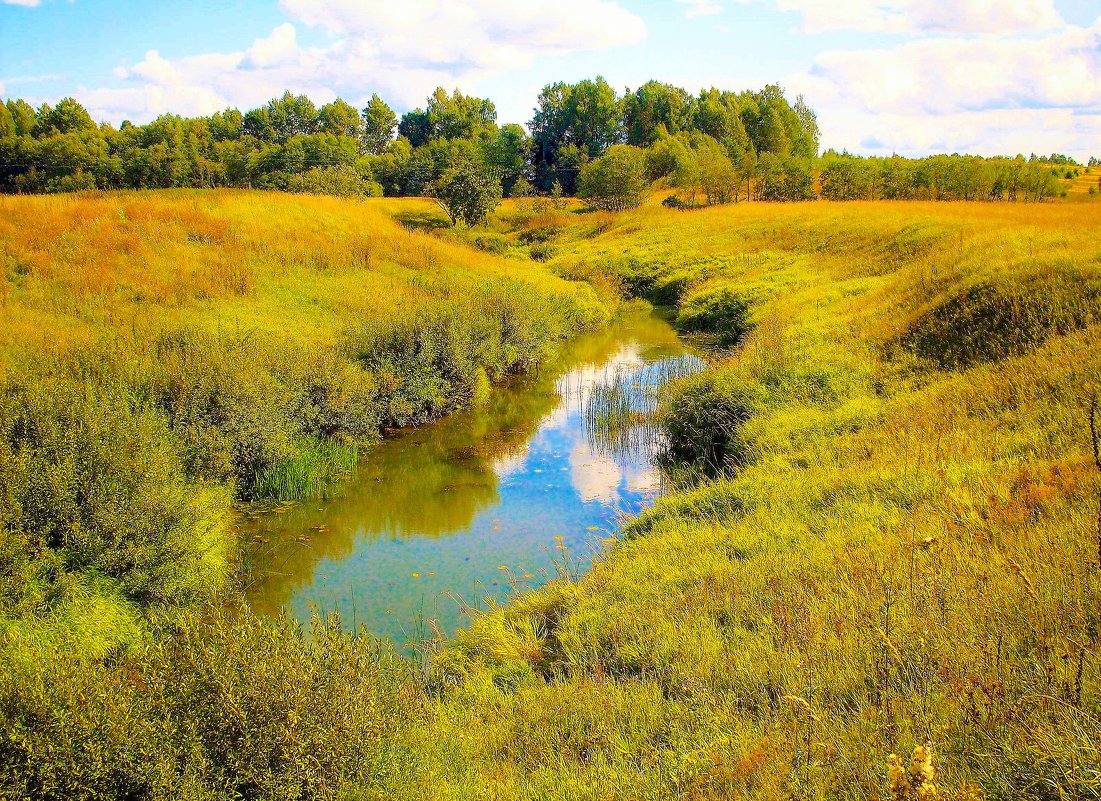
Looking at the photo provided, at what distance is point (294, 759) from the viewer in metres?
3.72

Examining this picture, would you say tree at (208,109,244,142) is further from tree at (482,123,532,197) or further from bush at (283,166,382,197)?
bush at (283,166,382,197)

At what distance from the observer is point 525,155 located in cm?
8588

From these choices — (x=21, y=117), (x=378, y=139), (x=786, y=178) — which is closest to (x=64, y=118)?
(x=21, y=117)

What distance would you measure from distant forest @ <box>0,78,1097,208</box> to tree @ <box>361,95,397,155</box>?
0.23 meters

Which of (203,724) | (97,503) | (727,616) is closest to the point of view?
(203,724)

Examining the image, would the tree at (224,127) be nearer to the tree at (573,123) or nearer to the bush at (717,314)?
the tree at (573,123)

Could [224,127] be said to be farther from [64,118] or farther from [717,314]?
[717,314]

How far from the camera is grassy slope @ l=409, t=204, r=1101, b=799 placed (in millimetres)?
3664

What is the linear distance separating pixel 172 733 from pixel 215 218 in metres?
18.5

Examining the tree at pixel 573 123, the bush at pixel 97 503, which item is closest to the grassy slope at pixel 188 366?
the bush at pixel 97 503

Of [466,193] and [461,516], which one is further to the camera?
[466,193]

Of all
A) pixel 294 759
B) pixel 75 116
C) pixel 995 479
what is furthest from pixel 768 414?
pixel 75 116

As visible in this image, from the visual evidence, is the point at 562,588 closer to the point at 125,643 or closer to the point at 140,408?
the point at 125,643

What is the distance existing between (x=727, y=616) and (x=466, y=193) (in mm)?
42125
